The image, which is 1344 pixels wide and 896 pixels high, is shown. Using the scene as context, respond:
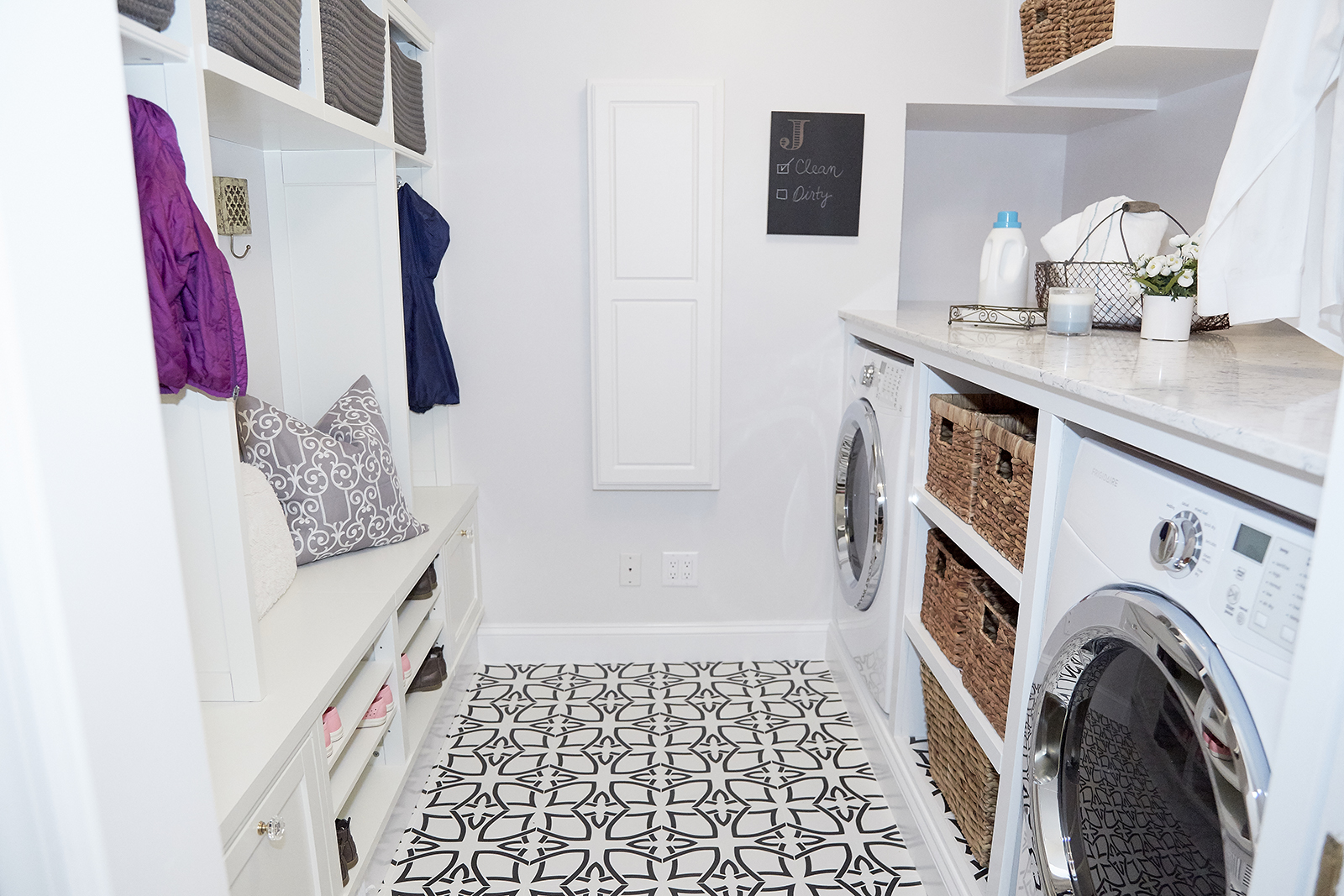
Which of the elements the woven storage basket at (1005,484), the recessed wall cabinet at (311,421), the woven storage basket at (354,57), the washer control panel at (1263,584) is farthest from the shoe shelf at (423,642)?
the washer control panel at (1263,584)

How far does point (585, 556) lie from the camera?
111 inches

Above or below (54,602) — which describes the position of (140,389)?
above

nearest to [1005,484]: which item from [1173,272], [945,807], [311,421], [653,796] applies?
[1173,272]

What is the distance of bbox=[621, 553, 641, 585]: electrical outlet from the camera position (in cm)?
281

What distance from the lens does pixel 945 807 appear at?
1.88 metres

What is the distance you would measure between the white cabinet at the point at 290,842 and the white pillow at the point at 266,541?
0.46 metres

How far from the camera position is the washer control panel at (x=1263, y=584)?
76cm

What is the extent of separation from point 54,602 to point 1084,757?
1206 mm

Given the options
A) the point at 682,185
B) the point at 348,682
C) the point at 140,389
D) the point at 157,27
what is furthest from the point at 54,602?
the point at 682,185

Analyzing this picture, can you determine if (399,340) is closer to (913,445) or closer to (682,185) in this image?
(682,185)

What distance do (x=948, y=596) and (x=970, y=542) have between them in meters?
0.20

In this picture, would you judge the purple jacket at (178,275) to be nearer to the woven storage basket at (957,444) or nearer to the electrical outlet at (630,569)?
the woven storage basket at (957,444)

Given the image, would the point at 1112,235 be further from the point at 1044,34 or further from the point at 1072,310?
the point at 1044,34

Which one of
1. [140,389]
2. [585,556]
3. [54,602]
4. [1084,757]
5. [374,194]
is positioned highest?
[374,194]
